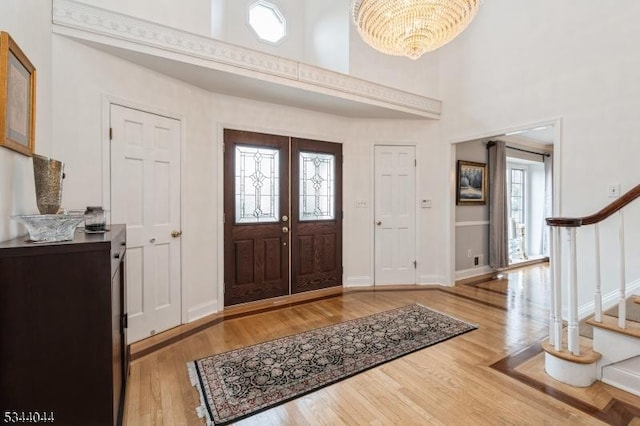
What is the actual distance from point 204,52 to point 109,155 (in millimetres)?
1270

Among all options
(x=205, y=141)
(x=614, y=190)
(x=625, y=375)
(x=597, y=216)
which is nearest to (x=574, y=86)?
(x=614, y=190)

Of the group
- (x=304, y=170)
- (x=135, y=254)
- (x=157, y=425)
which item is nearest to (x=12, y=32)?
(x=135, y=254)

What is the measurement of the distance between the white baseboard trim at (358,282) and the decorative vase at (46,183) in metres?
3.59

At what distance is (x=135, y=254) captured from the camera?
9.04 ft

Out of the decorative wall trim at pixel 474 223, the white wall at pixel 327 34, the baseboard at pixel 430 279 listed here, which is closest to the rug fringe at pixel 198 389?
the baseboard at pixel 430 279

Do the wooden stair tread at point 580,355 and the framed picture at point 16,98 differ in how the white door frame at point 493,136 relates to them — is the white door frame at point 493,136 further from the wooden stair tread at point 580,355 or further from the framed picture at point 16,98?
the framed picture at point 16,98

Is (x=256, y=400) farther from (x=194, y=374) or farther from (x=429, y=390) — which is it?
(x=429, y=390)

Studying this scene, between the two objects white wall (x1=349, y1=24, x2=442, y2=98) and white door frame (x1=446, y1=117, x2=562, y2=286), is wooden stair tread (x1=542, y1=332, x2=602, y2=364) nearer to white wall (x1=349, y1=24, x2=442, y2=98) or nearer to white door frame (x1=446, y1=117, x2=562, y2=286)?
white door frame (x1=446, y1=117, x2=562, y2=286)

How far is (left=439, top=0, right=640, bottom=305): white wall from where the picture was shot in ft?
8.99

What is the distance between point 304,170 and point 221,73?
5.43 feet

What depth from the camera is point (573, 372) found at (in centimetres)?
206

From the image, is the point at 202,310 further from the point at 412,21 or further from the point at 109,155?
the point at 412,21

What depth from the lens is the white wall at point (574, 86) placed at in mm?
2740

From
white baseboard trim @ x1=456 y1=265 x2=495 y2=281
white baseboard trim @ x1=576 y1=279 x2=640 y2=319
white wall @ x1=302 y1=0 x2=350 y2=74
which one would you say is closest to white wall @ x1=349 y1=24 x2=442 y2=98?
white wall @ x1=302 y1=0 x2=350 y2=74
